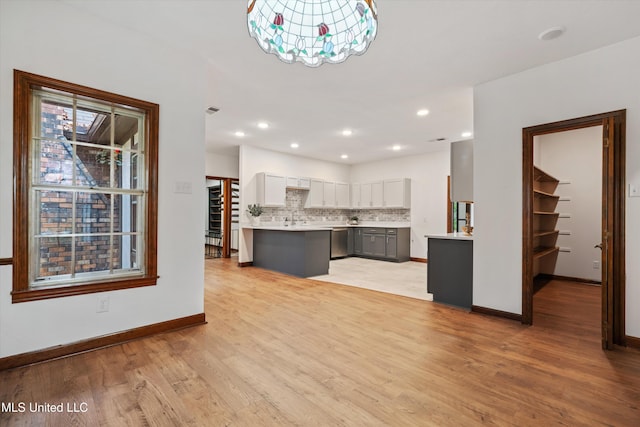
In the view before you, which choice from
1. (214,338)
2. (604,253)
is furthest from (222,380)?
(604,253)

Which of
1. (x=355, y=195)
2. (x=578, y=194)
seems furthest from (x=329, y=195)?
(x=578, y=194)

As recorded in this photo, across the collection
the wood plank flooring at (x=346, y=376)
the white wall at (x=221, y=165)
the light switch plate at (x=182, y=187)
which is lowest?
the wood plank flooring at (x=346, y=376)

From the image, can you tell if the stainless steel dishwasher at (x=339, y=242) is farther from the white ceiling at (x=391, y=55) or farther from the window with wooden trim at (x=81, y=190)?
the window with wooden trim at (x=81, y=190)

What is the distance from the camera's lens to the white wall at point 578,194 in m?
5.14

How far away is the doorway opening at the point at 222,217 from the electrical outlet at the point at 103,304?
16.2 ft

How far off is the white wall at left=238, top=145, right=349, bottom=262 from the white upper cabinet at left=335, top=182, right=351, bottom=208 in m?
0.60

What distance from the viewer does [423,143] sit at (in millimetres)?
6566

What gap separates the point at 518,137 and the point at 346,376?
299 centimetres

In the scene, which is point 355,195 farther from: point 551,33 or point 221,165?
point 551,33

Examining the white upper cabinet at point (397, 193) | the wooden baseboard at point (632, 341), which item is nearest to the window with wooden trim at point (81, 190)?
the wooden baseboard at point (632, 341)

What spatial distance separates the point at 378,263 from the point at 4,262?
6331 mm

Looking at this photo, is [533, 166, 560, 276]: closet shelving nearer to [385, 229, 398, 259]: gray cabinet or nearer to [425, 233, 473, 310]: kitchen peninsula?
[425, 233, 473, 310]: kitchen peninsula

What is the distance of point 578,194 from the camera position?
5363 mm

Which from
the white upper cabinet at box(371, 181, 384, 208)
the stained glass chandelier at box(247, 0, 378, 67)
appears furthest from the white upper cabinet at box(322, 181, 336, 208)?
the stained glass chandelier at box(247, 0, 378, 67)
